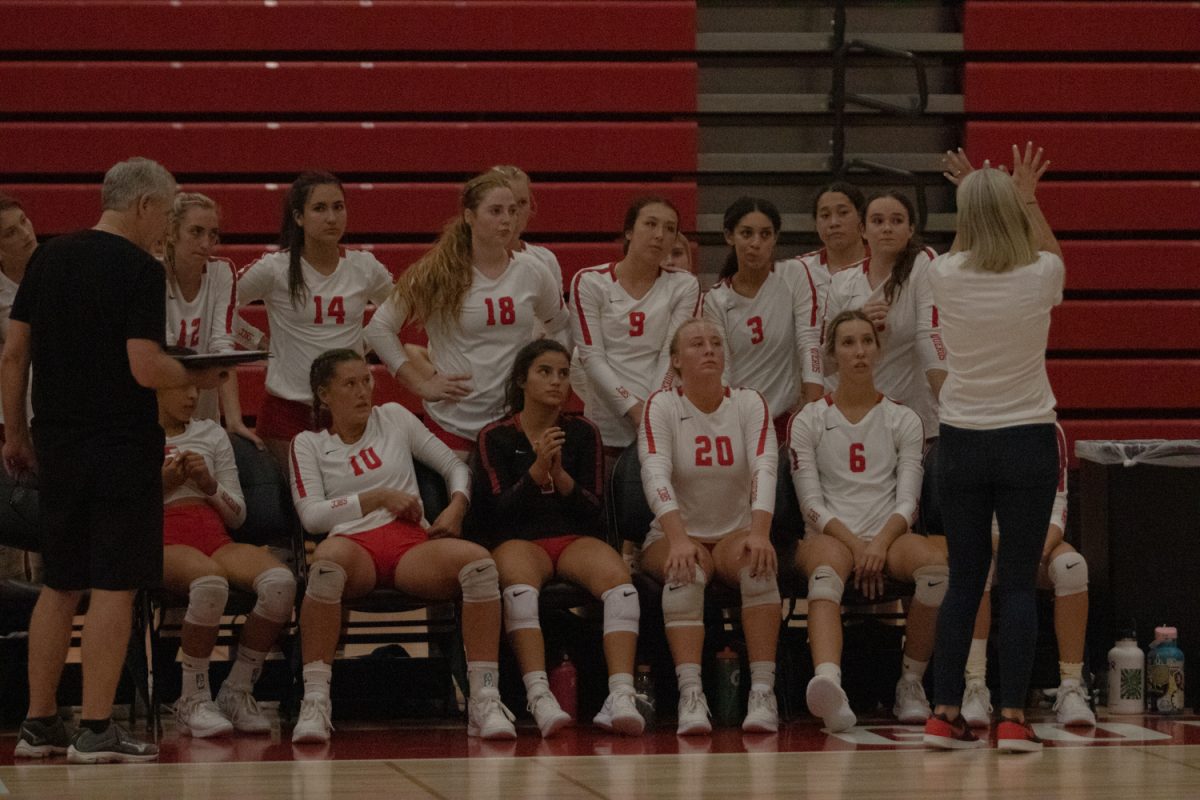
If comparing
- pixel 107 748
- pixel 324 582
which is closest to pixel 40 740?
pixel 107 748

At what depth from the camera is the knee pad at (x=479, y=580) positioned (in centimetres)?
496

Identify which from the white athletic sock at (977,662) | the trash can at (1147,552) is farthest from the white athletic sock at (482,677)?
the trash can at (1147,552)

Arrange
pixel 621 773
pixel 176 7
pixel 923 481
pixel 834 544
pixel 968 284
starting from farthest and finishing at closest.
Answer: pixel 176 7 → pixel 923 481 → pixel 834 544 → pixel 968 284 → pixel 621 773

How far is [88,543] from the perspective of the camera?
176 inches

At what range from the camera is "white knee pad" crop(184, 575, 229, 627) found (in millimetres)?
4957

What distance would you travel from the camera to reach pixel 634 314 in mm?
5691

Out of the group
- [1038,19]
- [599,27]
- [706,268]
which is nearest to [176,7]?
[599,27]

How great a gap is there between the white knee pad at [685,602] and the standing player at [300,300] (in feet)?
4.85

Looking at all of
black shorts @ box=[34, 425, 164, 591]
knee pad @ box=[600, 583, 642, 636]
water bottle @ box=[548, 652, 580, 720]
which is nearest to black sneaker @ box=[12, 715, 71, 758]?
black shorts @ box=[34, 425, 164, 591]

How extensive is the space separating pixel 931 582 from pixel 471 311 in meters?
1.77

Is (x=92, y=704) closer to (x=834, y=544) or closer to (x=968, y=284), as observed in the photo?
(x=834, y=544)

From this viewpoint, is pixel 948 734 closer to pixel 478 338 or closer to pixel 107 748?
pixel 478 338

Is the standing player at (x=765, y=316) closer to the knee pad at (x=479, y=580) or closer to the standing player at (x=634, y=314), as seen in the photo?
the standing player at (x=634, y=314)

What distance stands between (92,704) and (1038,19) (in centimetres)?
547
